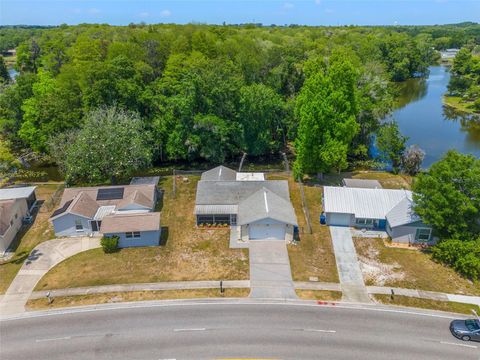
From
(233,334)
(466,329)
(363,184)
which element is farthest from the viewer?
(363,184)

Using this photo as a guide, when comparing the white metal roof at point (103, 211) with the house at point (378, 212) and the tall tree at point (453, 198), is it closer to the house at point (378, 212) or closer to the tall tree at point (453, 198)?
the house at point (378, 212)

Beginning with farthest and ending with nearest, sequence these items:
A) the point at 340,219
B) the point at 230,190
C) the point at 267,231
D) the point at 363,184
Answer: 1. the point at 363,184
2. the point at 230,190
3. the point at 340,219
4. the point at 267,231

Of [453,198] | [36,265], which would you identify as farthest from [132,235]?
[453,198]

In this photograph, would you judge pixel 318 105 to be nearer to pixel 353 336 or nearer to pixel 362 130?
pixel 362 130

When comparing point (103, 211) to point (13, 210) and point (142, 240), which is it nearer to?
point (142, 240)

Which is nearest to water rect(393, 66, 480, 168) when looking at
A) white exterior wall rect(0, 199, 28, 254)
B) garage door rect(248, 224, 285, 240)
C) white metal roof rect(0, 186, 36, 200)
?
garage door rect(248, 224, 285, 240)

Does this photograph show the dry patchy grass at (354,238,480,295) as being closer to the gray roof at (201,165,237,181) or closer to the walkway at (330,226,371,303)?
the walkway at (330,226,371,303)
